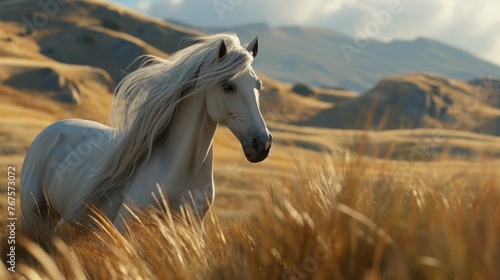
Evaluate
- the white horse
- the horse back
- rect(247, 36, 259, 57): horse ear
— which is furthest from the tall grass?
the horse back

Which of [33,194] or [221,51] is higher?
[221,51]

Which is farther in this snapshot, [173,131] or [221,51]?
[173,131]

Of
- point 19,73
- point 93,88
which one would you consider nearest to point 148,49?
point 93,88

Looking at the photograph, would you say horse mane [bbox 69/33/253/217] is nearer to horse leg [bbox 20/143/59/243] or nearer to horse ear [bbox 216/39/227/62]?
horse ear [bbox 216/39/227/62]

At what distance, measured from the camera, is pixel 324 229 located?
2598mm

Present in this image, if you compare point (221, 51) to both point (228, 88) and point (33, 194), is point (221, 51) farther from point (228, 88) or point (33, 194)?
point (33, 194)

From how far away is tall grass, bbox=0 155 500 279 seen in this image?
7.26 ft

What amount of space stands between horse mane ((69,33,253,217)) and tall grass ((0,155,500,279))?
5.54 ft

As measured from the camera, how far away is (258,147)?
4875mm

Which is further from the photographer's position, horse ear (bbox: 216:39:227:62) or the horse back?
the horse back

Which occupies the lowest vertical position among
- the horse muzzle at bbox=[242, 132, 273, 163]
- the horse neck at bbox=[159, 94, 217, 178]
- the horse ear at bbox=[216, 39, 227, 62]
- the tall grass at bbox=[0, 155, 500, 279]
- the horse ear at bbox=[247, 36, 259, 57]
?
the horse neck at bbox=[159, 94, 217, 178]

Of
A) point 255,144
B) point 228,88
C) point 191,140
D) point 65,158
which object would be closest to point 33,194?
point 65,158

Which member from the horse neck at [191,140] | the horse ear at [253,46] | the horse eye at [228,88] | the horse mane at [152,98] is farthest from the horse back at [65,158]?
the horse ear at [253,46]

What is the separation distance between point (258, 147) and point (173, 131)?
0.90m
